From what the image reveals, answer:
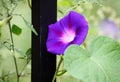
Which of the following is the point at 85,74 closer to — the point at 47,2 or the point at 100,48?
the point at 100,48

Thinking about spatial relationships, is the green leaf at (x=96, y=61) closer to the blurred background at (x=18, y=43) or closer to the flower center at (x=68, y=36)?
the flower center at (x=68, y=36)

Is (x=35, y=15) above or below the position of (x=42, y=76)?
above

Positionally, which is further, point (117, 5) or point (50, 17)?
point (117, 5)

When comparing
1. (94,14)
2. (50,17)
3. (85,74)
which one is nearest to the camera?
(85,74)

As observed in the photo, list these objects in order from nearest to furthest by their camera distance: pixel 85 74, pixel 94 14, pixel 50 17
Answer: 1. pixel 85 74
2. pixel 50 17
3. pixel 94 14

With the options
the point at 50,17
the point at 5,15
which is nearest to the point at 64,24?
the point at 50,17

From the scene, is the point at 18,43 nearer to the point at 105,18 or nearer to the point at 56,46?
the point at 56,46

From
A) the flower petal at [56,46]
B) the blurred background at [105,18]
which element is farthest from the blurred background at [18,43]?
the blurred background at [105,18]

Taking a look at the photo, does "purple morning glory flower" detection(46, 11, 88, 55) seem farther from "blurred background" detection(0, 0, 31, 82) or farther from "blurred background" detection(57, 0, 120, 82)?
"blurred background" detection(57, 0, 120, 82)
